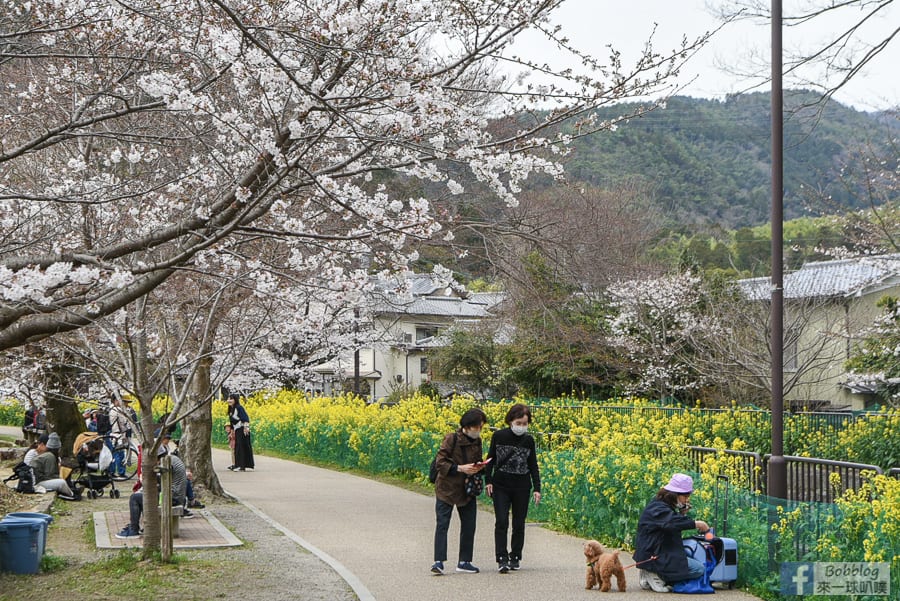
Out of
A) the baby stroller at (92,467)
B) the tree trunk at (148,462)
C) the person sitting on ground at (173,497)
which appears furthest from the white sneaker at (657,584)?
the baby stroller at (92,467)

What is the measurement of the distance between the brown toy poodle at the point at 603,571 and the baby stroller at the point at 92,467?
35.6 ft

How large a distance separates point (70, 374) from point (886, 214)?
1595 cm

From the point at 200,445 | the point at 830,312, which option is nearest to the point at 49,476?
the point at 200,445

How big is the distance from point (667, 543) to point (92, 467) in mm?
12640

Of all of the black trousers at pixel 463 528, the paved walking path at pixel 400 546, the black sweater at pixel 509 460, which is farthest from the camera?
the black sweater at pixel 509 460

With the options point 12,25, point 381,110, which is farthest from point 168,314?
point 381,110

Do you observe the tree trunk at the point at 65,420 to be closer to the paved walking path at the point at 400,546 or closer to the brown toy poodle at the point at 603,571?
the paved walking path at the point at 400,546

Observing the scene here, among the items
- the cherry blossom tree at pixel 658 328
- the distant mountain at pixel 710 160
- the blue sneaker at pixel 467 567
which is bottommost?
the blue sneaker at pixel 467 567

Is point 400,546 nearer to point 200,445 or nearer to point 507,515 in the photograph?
point 507,515

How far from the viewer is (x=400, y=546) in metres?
11.0

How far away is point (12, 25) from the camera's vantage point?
849cm

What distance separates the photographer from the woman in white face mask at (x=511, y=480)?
29.8 ft

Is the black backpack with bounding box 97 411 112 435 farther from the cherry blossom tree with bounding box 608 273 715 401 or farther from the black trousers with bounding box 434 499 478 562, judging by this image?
the black trousers with bounding box 434 499 478 562

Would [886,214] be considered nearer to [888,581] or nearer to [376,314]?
[888,581]
